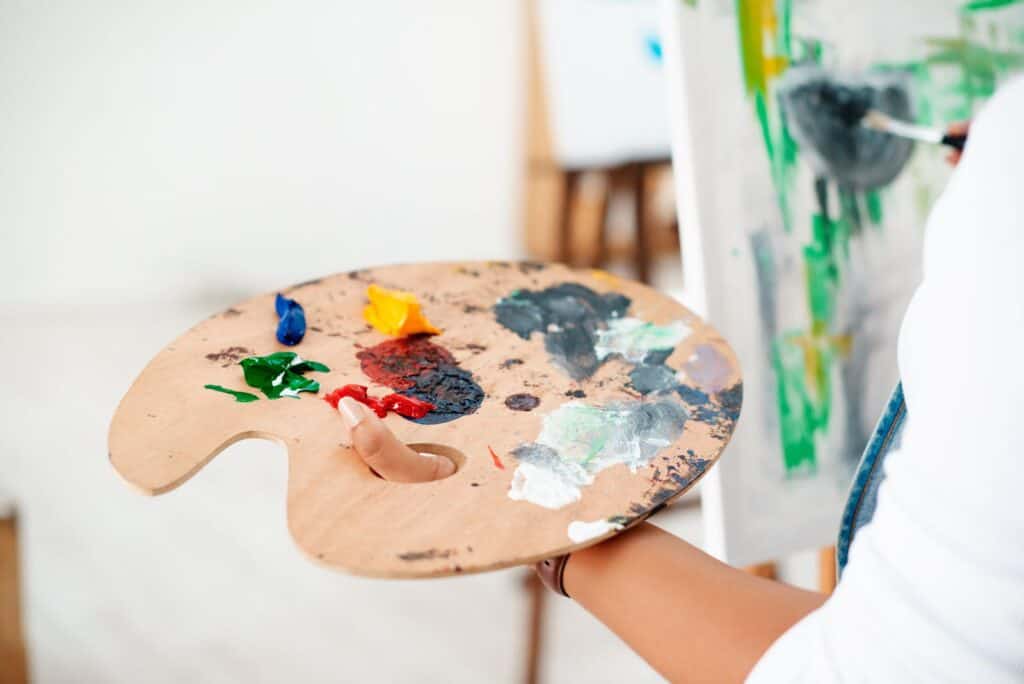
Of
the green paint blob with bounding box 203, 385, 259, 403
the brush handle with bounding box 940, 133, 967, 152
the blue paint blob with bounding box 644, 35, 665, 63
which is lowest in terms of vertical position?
the green paint blob with bounding box 203, 385, 259, 403

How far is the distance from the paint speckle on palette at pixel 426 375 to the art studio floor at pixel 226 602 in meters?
0.92

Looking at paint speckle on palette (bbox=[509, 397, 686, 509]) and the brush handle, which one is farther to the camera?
the brush handle

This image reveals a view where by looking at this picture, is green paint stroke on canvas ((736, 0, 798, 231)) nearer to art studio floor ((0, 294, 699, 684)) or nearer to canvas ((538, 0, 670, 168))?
art studio floor ((0, 294, 699, 684))

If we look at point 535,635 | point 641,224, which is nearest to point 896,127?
point 535,635

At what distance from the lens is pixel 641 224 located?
2.81m

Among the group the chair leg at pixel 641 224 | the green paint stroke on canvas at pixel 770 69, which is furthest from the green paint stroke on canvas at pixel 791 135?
the chair leg at pixel 641 224

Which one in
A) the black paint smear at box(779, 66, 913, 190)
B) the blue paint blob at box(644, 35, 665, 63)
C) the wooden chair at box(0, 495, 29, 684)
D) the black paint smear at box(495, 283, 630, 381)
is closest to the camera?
the black paint smear at box(495, 283, 630, 381)

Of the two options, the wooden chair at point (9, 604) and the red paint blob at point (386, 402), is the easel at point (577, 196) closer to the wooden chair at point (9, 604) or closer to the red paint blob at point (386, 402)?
the wooden chair at point (9, 604)

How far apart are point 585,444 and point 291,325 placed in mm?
339

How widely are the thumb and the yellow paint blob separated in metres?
0.20

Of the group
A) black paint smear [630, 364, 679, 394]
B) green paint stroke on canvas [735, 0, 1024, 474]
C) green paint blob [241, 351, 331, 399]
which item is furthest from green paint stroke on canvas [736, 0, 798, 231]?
green paint blob [241, 351, 331, 399]

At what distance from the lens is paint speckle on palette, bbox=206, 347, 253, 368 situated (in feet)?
2.78

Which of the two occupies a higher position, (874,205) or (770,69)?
(770,69)

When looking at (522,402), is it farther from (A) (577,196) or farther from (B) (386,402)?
(A) (577,196)
